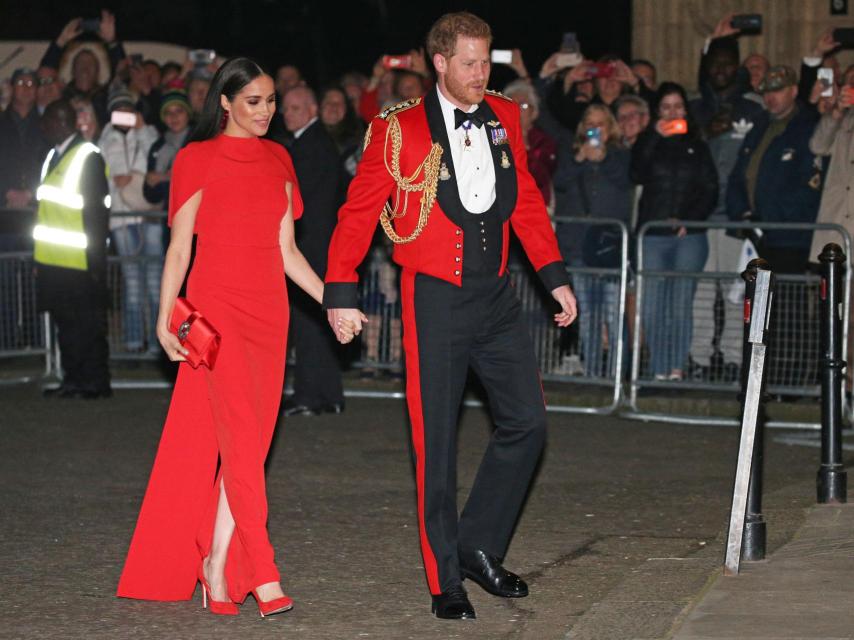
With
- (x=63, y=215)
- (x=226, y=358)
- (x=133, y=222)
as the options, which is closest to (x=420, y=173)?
(x=226, y=358)

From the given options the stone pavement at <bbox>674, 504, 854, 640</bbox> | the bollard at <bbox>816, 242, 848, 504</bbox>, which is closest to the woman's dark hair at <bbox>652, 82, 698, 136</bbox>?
the bollard at <bbox>816, 242, 848, 504</bbox>

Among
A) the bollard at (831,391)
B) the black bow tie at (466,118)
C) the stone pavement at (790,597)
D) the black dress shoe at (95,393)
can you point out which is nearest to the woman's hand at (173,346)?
the black bow tie at (466,118)

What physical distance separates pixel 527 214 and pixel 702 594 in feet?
5.06

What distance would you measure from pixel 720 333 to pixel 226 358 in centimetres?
597

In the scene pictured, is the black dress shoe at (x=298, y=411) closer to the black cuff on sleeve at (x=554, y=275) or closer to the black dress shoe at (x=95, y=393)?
the black dress shoe at (x=95, y=393)

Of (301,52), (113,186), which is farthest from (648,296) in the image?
(301,52)

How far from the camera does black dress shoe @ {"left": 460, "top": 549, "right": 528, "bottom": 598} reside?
6461mm

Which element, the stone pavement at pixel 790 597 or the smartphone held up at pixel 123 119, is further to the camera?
the smartphone held up at pixel 123 119

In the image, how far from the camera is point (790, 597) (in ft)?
20.3

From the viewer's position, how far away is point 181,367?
6.48 meters

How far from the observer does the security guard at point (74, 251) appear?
11.6 metres

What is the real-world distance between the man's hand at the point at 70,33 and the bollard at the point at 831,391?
1066 centimetres

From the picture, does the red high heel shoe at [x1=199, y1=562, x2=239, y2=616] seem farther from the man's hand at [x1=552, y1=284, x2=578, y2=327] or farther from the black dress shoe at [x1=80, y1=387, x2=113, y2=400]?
the black dress shoe at [x1=80, y1=387, x2=113, y2=400]

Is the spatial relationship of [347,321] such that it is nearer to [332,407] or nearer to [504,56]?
[332,407]
